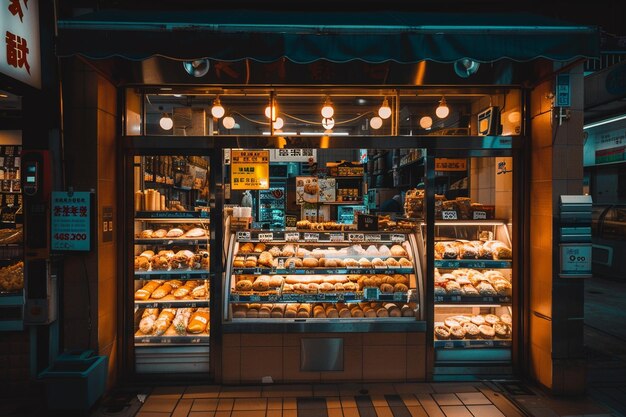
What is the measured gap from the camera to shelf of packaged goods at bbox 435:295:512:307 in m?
5.04

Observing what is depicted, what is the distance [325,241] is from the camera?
5098 millimetres

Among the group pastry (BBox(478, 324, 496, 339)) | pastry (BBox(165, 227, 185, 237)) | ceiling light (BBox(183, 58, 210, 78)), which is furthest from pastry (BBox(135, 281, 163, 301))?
pastry (BBox(478, 324, 496, 339))

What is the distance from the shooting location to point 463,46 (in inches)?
148

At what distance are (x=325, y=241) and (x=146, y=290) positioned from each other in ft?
8.04

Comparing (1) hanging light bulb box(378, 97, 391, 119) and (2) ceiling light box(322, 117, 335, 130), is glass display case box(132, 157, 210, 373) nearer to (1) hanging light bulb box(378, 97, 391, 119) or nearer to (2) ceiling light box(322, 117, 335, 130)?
(2) ceiling light box(322, 117, 335, 130)

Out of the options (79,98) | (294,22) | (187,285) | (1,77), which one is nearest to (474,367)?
(187,285)

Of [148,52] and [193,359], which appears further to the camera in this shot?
[193,359]

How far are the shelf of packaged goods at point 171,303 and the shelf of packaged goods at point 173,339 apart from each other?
37 centimetres

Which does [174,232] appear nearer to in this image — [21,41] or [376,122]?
[21,41]

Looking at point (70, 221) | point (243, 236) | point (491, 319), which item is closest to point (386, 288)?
point (491, 319)

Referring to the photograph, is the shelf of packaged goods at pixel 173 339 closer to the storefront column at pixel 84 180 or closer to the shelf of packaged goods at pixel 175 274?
the storefront column at pixel 84 180

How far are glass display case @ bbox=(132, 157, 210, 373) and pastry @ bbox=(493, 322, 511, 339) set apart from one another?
3779mm

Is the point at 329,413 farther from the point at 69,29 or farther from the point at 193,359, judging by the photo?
the point at 69,29

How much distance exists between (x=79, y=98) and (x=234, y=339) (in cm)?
338
